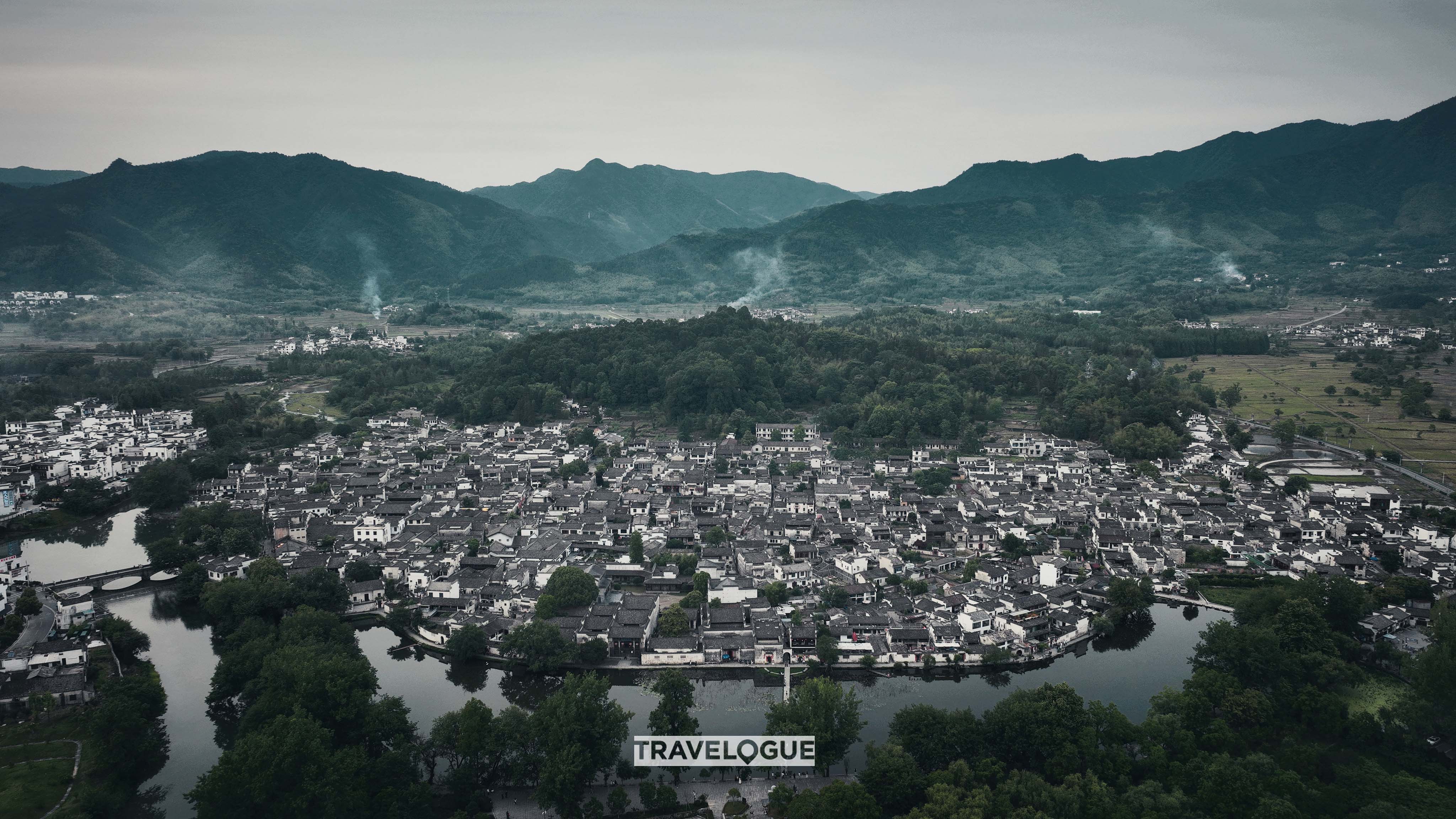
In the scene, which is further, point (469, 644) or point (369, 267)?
point (369, 267)

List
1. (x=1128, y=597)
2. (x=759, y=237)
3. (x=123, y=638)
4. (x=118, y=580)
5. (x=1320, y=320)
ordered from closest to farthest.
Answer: (x=123, y=638)
(x=1128, y=597)
(x=118, y=580)
(x=1320, y=320)
(x=759, y=237)

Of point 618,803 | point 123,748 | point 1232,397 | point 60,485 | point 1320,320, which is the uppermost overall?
point 1320,320

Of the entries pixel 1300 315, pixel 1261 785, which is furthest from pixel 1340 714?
pixel 1300 315

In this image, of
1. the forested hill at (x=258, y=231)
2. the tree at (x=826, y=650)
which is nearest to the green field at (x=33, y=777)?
the tree at (x=826, y=650)

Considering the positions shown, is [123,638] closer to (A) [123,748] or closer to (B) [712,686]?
(A) [123,748]

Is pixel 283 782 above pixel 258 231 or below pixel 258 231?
below

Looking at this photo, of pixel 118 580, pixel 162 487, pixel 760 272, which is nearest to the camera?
pixel 118 580

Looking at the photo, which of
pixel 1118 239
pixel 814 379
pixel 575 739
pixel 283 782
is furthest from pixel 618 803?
pixel 1118 239
